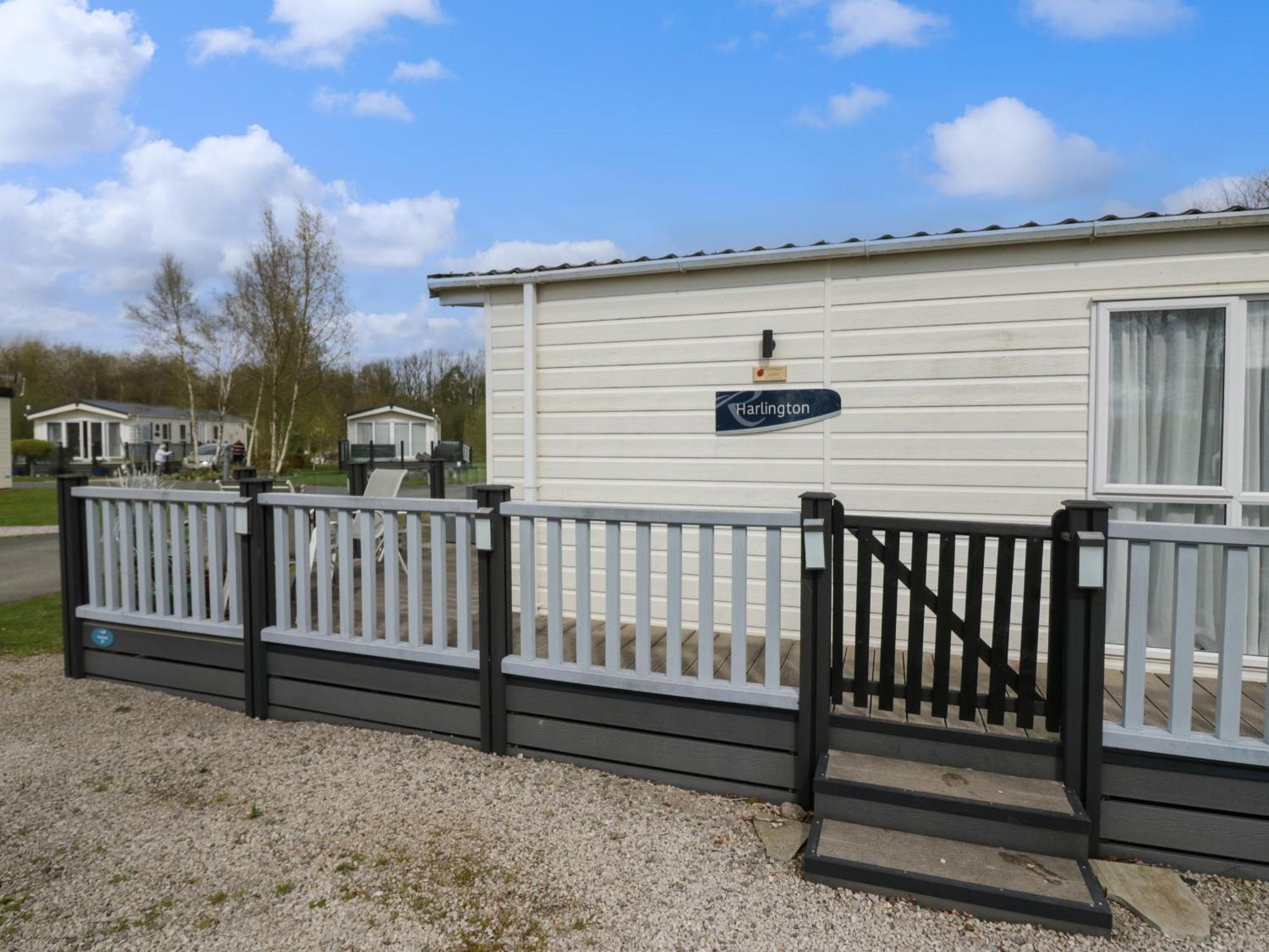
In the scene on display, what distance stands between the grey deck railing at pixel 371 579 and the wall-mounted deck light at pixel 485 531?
8 cm

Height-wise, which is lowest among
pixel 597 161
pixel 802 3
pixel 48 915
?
pixel 48 915

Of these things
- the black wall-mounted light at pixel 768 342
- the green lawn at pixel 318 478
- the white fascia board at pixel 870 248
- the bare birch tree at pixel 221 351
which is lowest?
the green lawn at pixel 318 478

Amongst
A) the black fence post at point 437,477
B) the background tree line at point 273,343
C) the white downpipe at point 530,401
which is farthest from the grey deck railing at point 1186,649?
the background tree line at point 273,343

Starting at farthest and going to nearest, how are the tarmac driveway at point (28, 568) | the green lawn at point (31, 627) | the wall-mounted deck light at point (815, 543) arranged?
the tarmac driveway at point (28, 568)
the green lawn at point (31, 627)
the wall-mounted deck light at point (815, 543)

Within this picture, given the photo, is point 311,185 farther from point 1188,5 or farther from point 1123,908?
point 1123,908

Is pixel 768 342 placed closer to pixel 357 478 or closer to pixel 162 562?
pixel 162 562

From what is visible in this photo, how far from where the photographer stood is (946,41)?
330 inches

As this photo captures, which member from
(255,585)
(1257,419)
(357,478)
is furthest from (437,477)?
(1257,419)

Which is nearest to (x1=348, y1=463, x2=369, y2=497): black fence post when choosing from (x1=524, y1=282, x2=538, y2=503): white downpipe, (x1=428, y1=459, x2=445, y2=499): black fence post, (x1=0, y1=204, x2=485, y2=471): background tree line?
(x1=428, y1=459, x2=445, y2=499): black fence post

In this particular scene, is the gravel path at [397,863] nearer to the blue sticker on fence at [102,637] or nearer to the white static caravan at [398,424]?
the blue sticker on fence at [102,637]

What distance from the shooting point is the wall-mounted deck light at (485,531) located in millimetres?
3229

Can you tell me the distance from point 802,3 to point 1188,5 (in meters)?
3.99

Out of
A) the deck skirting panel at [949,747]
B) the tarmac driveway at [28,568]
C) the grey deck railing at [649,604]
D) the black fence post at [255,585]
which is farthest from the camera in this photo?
the tarmac driveway at [28,568]

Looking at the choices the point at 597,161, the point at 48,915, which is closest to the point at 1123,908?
the point at 48,915
